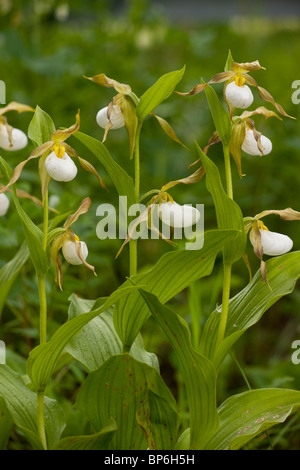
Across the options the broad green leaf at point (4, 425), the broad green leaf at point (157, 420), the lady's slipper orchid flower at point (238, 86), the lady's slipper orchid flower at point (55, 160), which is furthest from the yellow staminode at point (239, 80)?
the broad green leaf at point (4, 425)

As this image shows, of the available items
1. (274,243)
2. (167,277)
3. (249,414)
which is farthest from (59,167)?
(249,414)

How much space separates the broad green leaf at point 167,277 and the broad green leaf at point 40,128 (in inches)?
9.4

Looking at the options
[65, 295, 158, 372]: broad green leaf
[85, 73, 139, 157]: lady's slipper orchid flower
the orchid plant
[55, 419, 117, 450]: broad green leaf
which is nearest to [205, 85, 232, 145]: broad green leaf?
the orchid plant

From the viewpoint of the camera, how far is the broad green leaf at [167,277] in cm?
69

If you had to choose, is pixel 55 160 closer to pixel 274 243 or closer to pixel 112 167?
pixel 112 167

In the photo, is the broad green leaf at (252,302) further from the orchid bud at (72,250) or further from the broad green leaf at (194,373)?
the orchid bud at (72,250)

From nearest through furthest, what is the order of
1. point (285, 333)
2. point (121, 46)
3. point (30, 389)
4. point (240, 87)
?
point (240, 87), point (30, 389), point (285, 333), point (121, 46)

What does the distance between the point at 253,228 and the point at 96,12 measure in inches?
75.1

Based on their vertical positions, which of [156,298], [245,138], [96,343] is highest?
[245,138]

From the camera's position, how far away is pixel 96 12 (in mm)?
2340

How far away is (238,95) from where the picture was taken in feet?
2.29

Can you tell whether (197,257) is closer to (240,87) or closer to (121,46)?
(240,87)

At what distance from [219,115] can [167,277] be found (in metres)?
0.24
